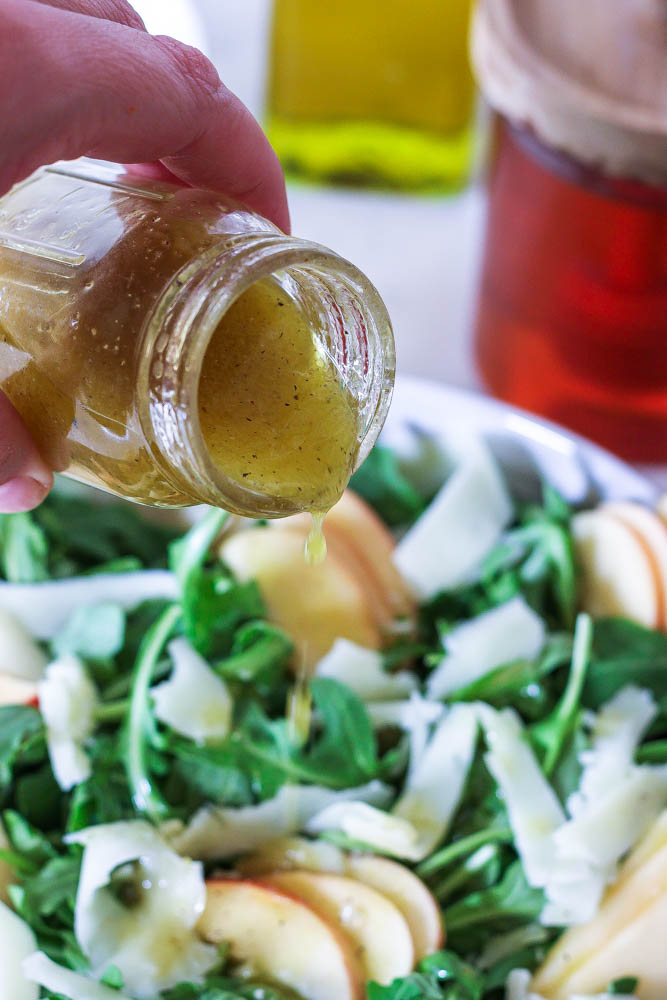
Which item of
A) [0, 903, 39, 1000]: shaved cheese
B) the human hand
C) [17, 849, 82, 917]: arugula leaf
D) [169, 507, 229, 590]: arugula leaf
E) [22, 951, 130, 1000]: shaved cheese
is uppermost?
A: the human hand

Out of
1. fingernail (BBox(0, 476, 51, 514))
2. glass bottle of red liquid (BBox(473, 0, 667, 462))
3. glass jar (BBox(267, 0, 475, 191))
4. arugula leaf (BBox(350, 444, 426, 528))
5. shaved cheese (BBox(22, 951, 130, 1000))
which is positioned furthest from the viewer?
glass jar (BBox(267, 0, 475, 191))

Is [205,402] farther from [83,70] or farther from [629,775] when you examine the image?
[629,775]

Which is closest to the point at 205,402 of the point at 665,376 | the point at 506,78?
the point at 506,78

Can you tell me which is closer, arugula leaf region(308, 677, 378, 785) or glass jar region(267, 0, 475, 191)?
arugula leaf region(308, 677, 378, 785)

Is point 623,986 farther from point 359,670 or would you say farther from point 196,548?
point 196,548

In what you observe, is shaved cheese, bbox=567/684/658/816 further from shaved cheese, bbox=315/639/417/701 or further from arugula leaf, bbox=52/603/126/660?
arugula leaf, bbox=52/603/126/660

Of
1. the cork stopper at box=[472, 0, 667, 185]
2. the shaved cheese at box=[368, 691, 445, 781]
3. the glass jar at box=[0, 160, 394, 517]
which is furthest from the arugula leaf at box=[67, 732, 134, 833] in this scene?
the cork stopper at box=[472, 0, 667, 185]

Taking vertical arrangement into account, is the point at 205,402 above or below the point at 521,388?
above
